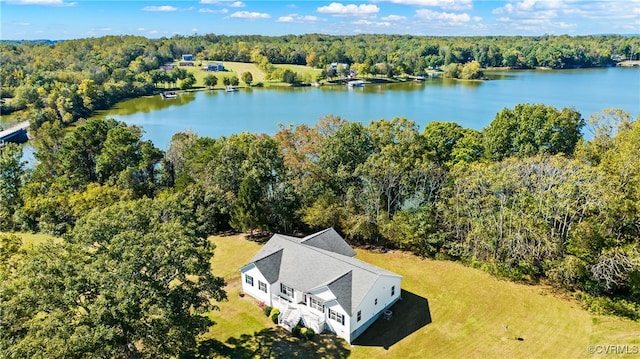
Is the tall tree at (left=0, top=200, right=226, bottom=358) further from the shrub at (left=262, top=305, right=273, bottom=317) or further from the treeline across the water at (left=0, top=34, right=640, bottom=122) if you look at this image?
the treeline across the water at (left=0, top=34, right=640, bottom=122)

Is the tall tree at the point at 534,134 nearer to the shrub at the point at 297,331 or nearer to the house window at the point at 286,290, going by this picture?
the house window at the point at 286,290

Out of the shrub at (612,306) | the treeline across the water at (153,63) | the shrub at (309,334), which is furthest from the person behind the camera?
the treeline across the water at (153,63)

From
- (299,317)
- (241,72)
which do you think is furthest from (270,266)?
(241,72)

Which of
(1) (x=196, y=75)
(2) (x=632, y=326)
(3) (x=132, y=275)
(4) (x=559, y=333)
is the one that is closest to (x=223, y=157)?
(3) (x=132, y=275)

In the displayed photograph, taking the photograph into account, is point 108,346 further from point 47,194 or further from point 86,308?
point 47,194

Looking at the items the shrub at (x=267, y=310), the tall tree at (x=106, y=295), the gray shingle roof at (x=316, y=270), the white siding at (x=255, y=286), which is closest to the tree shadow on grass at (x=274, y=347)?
the shrub at (x=267, y=310)
